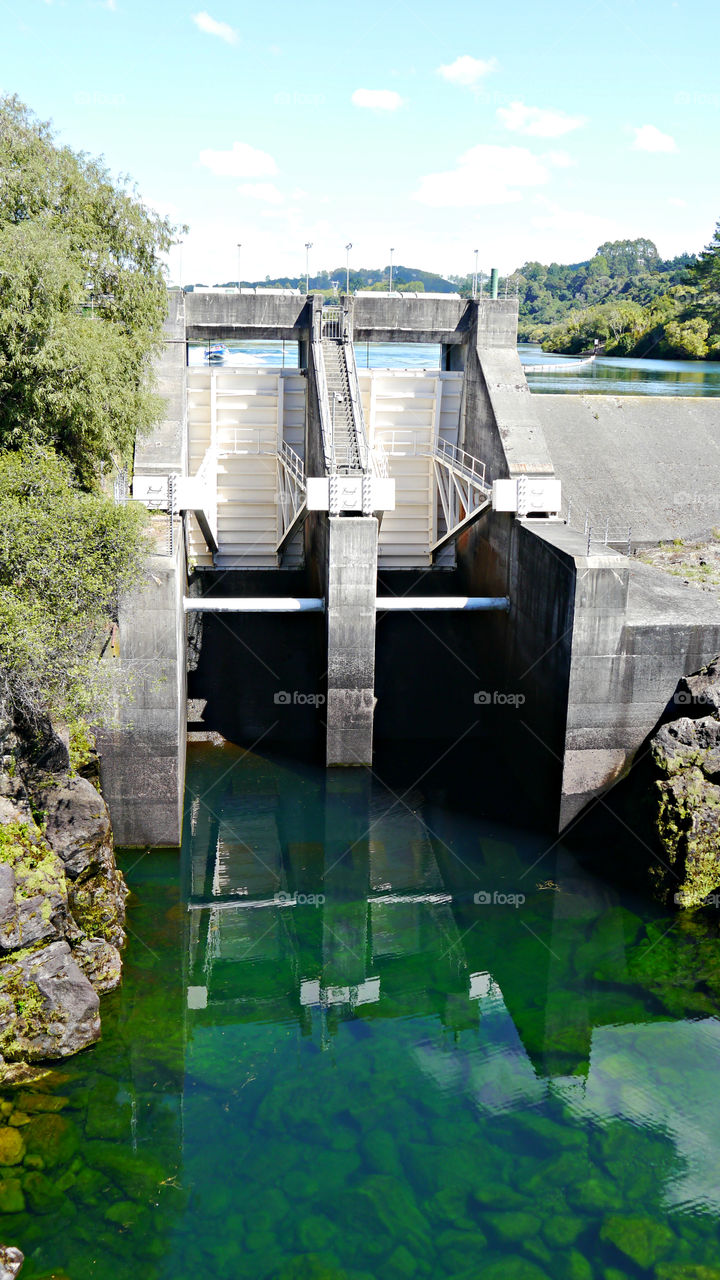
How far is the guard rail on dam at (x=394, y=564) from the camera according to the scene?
15.3m

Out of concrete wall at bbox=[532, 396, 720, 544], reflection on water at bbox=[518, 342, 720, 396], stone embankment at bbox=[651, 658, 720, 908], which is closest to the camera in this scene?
stone embankment at bbox=[651, 658, 720, 908]

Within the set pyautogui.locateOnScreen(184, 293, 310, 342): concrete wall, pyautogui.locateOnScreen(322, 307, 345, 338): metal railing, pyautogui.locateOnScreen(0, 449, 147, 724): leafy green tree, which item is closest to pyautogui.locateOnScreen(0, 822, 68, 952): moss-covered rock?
pyautogui.locateOnScreen(0, 449, 147, 724): leafy green tree

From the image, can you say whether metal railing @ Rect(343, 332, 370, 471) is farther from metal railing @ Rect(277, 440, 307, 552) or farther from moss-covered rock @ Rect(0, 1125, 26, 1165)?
moss-covered rock @ Rect(0, 1125, 26, 1165)

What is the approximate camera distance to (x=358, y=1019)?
1261cm

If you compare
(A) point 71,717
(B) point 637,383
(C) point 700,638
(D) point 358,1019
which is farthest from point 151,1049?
(B) point 637,383

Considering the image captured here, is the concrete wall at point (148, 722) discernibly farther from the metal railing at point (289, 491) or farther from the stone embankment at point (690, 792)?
the stone embankment at point (690, 792)

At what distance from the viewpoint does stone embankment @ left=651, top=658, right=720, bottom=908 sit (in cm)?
1456

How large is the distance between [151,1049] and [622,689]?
28.3 ft

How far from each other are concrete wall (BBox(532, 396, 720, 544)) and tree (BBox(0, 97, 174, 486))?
33.3ft

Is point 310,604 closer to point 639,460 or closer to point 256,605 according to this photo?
point 256,605

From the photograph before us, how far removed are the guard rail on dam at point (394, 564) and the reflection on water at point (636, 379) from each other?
625 cm

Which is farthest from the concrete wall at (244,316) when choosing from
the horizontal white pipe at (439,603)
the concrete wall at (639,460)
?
the horizontal white pipe at (439,603)

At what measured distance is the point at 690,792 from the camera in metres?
14.8

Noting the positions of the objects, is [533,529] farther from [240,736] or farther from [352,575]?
[240,736]
